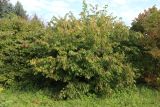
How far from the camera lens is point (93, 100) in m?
14.6

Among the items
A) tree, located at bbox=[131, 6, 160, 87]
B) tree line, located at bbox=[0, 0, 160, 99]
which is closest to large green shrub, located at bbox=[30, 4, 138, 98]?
tree line, located at bbox=[0, 0, 160, 99]

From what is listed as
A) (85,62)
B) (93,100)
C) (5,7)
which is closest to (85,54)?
(85,62)

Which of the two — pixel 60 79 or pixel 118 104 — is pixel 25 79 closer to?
pixel 60 79

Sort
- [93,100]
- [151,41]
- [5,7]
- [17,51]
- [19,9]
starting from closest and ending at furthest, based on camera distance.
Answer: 1. [93,100]
2. [151,41]
3. [17,51]
4. [5,7]
5. [19,9]

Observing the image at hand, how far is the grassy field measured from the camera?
14.1 meters

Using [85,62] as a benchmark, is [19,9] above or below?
above

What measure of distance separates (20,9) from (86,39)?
16882mm

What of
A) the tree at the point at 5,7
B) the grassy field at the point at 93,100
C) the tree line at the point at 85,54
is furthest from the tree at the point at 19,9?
the grassy field at the point at 93,100

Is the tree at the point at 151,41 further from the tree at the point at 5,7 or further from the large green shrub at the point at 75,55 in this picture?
the tree at the point at 5,7

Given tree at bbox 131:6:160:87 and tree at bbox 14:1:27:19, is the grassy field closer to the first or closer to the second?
tree at bbox 131:6:160:87

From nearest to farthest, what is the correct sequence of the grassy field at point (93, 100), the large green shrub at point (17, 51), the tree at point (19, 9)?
the grassy field at point (93, 100) → the large green shrub at point (17, 51) → the tree at point (19, 9)

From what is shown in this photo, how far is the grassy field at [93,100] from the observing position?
14062mm

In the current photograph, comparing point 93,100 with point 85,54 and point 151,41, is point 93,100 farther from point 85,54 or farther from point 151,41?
point 151,41

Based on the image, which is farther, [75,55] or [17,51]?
[17,51]
